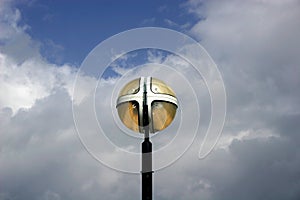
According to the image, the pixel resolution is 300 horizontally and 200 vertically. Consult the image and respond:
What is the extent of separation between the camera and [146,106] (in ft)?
37.3

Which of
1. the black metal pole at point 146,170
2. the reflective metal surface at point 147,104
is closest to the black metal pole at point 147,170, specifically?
the black metal pole at point 146,170

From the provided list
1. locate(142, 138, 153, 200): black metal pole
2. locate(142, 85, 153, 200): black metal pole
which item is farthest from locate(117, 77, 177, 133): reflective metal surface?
locate(142, 138, 153, 200): black metal pole

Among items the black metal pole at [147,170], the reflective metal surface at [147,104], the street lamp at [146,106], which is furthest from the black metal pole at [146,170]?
the reflective metal surface at [147,104]

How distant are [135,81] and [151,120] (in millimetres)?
1017

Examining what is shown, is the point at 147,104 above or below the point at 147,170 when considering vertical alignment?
above

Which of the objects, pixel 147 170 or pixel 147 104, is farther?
pixel 147 104

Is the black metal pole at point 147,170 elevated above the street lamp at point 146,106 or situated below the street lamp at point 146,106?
below

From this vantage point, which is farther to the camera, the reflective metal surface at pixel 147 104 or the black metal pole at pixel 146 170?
the reflective metal surface at pixel 147 104

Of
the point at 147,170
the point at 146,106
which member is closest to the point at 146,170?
the point at 147,170

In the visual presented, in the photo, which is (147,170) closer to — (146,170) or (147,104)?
(146,170)

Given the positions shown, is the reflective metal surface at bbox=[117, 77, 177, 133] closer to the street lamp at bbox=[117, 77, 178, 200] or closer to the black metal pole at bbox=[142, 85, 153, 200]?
the street lamp at bbox=[117, 77, 178, 200]

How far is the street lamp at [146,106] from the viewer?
37.3 ft

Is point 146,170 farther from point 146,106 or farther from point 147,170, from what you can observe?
point 146,106

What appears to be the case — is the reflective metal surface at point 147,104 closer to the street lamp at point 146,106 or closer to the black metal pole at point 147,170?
the street lamp at point 146,106
